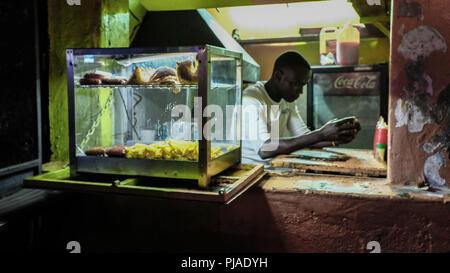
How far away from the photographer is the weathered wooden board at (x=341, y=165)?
2.38 meters

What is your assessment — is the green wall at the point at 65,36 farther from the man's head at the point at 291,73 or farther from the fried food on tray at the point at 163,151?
the man's head at the point at 291,73

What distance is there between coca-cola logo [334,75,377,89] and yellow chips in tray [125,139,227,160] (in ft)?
10.7

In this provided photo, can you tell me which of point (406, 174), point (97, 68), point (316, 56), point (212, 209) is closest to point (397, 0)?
point (406, 174)

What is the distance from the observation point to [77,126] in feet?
7.20

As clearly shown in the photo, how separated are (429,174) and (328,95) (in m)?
3.06

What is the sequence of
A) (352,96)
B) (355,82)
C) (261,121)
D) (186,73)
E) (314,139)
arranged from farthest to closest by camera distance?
(352,96), (355,82), (261,121), (314,139), (186,73)

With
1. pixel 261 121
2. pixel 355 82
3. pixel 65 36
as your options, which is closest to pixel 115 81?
pixel 65 36

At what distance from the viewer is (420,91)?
1995 millimetres

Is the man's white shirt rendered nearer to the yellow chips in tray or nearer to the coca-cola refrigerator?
the coca-cola refrigerator

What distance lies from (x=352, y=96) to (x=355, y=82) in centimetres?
20

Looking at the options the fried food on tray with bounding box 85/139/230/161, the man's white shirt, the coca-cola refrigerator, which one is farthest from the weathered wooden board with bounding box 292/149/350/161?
the coca-cola refrigerator

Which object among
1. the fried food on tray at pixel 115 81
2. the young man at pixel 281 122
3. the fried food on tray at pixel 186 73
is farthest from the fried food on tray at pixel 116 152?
the young man at pixel 281 122

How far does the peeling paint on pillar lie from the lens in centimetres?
196

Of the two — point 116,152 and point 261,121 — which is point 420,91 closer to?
point 261,121
